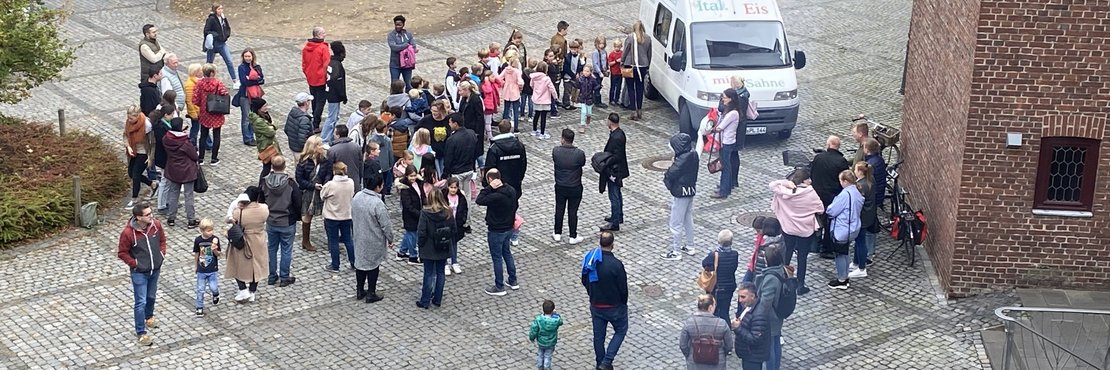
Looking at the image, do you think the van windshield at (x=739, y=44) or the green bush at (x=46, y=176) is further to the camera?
the van windshield at (x=739, y=44)

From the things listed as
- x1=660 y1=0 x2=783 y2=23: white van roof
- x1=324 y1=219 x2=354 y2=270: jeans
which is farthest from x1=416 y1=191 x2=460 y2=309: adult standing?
x1=660 y1=0 x2=783 y2=23: white van roof

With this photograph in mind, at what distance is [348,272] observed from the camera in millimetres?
16391

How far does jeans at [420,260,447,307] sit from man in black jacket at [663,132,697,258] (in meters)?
2.88

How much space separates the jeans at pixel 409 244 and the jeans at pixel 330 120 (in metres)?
3.73

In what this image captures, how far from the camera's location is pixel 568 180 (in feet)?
55.6

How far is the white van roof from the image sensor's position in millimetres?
22266

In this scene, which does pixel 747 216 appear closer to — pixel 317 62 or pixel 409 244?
pixel 409 244

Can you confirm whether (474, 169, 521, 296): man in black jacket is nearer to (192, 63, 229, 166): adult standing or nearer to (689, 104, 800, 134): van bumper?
(192, 63, 229, 166): adult standing

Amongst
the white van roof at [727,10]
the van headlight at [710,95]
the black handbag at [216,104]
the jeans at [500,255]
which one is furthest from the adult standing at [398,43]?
the jeans at [500,255]

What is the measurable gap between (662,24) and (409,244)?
8.34 meters

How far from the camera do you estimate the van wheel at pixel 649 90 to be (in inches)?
952

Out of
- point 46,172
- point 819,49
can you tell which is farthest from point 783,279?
point 819,49

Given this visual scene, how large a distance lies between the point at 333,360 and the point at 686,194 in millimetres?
4662

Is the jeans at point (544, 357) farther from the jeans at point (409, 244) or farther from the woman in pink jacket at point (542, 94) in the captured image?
the woman in pink jacket at point (542, 94)
